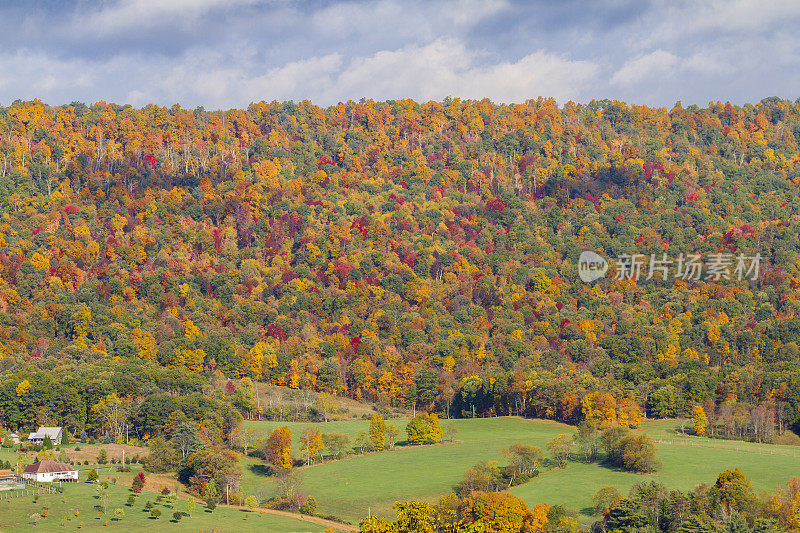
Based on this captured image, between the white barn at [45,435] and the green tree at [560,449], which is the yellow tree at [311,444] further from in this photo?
the white barn at [45,435]

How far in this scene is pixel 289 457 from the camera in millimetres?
117625

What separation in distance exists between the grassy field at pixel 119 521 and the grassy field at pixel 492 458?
26.4 ft

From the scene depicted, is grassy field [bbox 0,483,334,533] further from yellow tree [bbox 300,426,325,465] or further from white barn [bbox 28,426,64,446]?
white barn [bbox 28,426,64,446]

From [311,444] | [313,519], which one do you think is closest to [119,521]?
[313,519]

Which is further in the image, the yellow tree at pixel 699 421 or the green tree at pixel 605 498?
the yellow tree at pixel 699 421

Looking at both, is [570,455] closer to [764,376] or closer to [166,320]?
[764,376]

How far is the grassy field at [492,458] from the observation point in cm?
10038

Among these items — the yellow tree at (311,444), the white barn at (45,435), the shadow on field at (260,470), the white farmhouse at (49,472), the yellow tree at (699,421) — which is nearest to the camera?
the white farmhouse at (49,472)

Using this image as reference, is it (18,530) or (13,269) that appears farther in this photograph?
(13,269)

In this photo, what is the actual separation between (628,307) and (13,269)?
408 ft

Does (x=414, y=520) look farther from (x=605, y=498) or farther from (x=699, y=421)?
(x=699, y=421)

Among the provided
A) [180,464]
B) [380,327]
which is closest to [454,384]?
[380,327]

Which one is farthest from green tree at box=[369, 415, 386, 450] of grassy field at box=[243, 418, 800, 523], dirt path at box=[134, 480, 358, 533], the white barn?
the white barn

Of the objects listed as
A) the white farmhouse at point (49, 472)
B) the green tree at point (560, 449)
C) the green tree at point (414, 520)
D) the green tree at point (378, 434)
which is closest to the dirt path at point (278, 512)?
the white farmhouse at point (49, 472)
